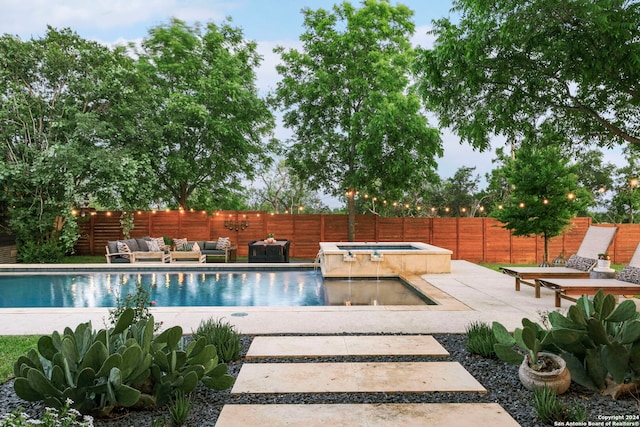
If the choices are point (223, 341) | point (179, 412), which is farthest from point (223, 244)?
point (179, 412)

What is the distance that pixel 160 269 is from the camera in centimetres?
1277

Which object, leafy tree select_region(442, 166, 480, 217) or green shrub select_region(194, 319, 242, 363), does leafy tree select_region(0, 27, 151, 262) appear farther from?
leafy tree select_region(442, 166, 480, 217)

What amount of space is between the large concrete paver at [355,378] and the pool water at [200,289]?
4183 mm

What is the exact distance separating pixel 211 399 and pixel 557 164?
12.4 meters

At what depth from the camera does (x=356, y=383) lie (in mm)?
3529

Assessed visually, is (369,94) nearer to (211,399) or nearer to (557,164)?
(557,164)

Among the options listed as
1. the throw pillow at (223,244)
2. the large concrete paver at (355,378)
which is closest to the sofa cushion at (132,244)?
the throw pillow at (223,244)

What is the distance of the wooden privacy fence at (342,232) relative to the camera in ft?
53.8

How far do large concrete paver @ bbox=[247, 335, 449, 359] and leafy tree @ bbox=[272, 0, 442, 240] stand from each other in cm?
1068

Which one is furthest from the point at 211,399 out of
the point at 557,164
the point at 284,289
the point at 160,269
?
the point at 557,164

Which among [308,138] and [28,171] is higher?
[308,138]

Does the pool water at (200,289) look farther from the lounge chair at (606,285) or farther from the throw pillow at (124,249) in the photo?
the lounge chair at (606,285)

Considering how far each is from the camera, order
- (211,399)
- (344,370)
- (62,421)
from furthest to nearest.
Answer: (344,370), (211,399), (62,421)

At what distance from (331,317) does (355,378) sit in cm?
228
